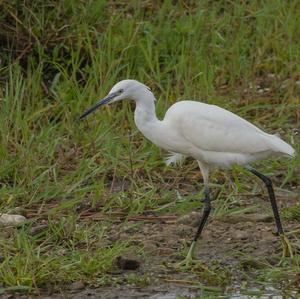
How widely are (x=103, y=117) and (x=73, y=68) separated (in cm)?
76

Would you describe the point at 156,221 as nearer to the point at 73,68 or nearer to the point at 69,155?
the point at 69,155

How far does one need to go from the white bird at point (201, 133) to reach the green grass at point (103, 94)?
22.0 inches

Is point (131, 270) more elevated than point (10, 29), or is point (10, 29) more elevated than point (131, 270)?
point (10, 29)

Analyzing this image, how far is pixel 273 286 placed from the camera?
5.67m

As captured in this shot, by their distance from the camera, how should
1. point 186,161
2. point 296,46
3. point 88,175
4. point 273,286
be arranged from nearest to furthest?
1. point 273,286
2. point 88,175
3. point 186,161
4. point 296,46

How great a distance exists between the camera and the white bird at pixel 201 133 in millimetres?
6121

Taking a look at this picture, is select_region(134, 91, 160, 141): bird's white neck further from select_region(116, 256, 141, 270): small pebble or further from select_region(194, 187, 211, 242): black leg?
select_region(116, 256, 141, 270): small pebble

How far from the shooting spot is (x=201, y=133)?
614 cm

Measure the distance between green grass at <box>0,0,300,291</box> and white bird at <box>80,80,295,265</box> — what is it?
1.84ft

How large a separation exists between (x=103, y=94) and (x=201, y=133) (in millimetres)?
1901

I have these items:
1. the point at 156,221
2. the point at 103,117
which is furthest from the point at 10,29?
the point at 156,221

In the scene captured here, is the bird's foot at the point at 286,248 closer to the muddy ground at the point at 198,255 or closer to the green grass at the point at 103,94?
the muddy ground at the point at 198,255

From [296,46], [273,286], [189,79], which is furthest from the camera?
[296,46]

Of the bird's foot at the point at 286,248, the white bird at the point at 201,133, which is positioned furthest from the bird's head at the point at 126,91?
the bird's foot at the point at 286,248
